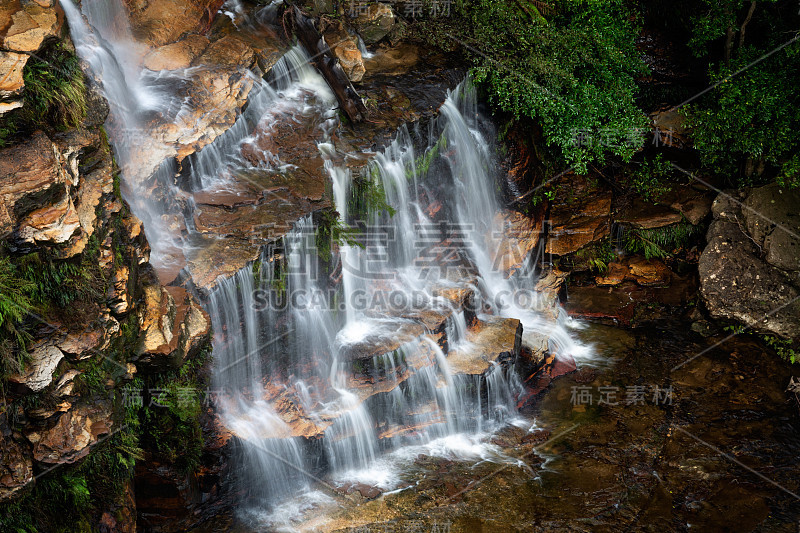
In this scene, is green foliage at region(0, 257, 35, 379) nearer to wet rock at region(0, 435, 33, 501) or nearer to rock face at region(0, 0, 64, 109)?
wet rock at region(0, 435, 33, 501)

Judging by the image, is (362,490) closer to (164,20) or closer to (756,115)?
(164,20)

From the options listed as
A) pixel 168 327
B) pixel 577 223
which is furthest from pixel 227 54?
pixel 577 223

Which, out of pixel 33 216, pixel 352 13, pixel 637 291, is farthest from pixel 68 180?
pixel 637 291

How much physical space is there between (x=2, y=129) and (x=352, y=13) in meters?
6.74

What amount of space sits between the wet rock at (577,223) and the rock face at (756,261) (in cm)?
183

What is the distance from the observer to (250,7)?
29.0 ft

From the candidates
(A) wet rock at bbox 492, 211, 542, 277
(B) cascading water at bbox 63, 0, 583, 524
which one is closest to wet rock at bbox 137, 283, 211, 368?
(B) cascading water at bbox 63, 0, 583, 524

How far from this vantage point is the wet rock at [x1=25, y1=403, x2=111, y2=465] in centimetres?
376

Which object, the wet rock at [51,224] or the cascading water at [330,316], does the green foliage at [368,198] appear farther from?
the wet rock at [51,224]

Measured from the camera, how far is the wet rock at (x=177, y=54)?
7.29 metres

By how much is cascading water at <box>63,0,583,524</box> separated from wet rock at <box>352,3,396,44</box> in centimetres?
134

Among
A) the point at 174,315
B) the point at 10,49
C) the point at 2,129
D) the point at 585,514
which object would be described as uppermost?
the point at 10,49

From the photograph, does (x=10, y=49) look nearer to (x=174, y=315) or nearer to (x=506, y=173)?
(x=174, y=315)

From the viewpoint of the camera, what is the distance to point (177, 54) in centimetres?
747
